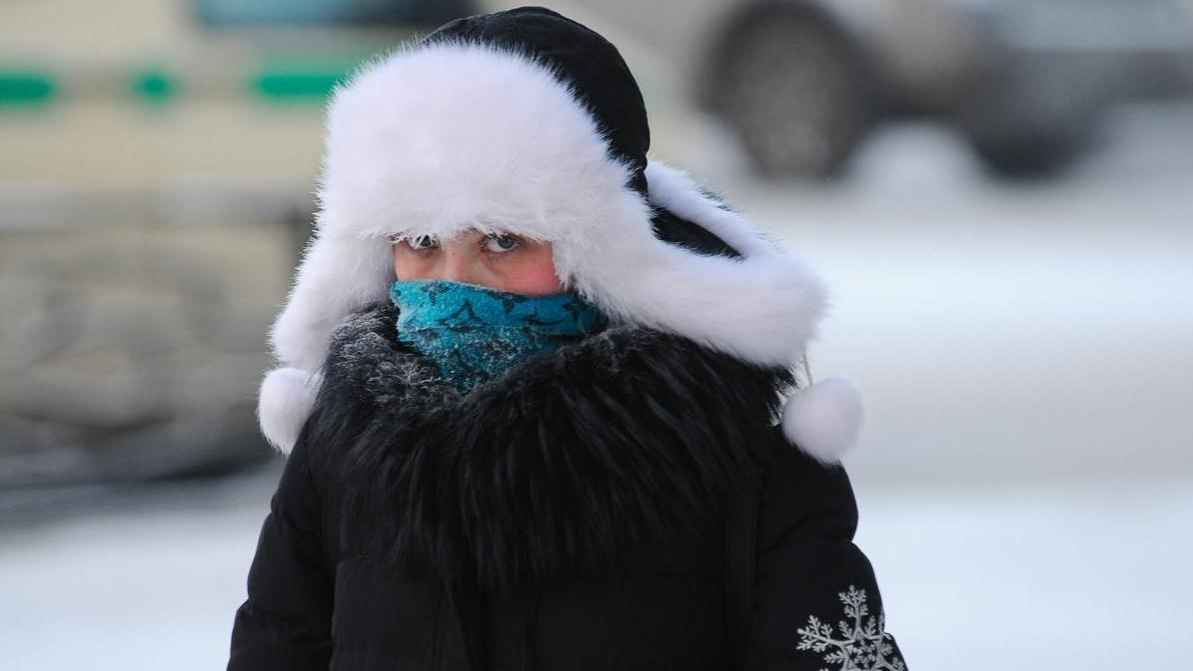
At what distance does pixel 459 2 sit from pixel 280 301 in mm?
849

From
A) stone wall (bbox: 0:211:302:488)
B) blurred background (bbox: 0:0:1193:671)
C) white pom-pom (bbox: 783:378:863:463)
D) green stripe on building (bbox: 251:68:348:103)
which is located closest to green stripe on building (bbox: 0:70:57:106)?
blurred background (bbox: 0:0:1193:671)

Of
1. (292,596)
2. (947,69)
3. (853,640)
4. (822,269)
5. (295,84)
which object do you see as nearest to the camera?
(853,640)

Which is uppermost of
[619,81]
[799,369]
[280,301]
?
[280,301]

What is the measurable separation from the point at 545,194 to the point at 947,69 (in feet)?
11.1

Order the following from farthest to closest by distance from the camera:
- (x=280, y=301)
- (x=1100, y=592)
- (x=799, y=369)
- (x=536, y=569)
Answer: (x=280, y=301), (x=1100, y=592), (x=799, y=369), (x=536, y=569)

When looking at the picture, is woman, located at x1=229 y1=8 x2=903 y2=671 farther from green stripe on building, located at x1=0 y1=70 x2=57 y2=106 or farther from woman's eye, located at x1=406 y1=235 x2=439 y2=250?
green stripe on building, located at x1=0 y1=70 x2=57 y2=106

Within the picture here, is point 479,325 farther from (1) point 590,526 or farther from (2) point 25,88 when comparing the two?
(2) point 25,88

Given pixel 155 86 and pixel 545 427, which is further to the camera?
pixel 155 86

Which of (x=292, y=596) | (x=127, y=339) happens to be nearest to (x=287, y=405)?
(x=292, y=596)

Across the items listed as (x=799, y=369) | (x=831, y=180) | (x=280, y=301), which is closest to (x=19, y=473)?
(x=280, y=301)

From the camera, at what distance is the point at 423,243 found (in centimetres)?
115

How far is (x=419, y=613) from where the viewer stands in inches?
42.6

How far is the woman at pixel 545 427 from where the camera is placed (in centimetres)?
107

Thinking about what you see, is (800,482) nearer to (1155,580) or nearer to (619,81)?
(619,81)
